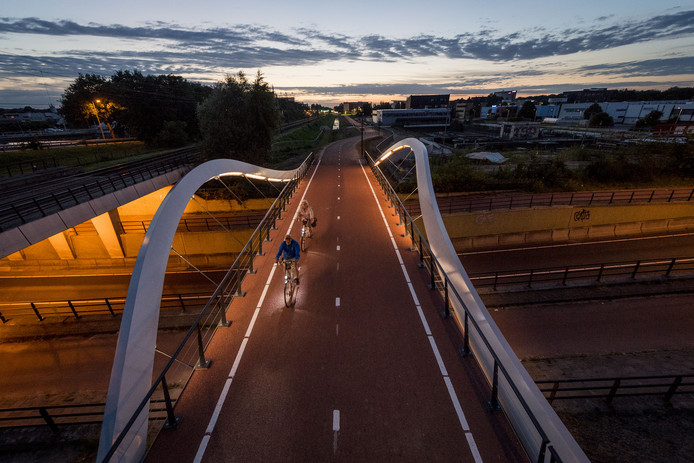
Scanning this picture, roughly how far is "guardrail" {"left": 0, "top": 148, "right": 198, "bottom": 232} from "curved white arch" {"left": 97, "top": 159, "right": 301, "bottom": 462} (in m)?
12.0

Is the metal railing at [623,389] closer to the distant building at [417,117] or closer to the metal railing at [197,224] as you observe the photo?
the metal railing at [197,224]

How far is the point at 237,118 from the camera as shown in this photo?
108 feet

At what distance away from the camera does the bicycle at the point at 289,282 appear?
893 cm

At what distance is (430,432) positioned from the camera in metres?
5.11

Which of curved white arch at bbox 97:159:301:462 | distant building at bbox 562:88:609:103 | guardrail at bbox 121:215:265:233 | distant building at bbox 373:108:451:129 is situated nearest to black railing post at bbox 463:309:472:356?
curved white arch at bbox 97:159:301:462

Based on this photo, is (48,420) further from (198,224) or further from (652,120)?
(652,120)

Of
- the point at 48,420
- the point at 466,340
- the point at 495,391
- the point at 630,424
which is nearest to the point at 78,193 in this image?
the point at 48,420

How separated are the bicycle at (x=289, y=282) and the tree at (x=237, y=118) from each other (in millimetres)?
26940

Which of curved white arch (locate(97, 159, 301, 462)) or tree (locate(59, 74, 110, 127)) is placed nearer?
curved white arch (locate(97, 159, 301, 462))

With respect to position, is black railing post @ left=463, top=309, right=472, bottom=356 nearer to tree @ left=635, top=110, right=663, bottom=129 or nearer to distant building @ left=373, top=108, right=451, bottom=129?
tree @ left=635, top=110, right=663, bottom=129

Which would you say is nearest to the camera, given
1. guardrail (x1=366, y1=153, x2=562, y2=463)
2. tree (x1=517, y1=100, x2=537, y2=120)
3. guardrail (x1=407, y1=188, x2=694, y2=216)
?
guardrail (x1=366, y1=153, x2=562, y2=463)

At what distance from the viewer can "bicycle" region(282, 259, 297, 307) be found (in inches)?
352

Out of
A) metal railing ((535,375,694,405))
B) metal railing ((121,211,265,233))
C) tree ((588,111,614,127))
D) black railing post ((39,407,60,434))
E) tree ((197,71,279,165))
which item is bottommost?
metal railing ((121,211,265,233))

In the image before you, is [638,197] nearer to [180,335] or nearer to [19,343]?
[180,335]
